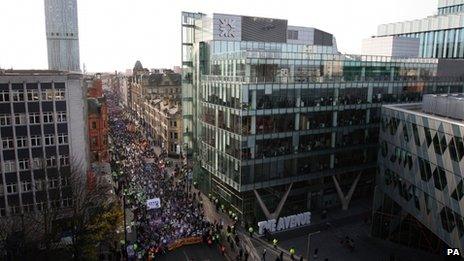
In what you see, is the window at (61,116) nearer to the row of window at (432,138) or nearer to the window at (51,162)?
the window at (51,162)

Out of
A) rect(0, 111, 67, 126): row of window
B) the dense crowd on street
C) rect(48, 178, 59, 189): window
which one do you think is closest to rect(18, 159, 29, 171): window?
rect(48, 178, 59, 189): window

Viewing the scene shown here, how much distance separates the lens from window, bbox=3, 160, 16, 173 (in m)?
41.4

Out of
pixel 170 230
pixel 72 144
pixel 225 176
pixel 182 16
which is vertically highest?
pixel 182 16

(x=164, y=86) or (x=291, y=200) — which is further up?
(x=164, y=86)

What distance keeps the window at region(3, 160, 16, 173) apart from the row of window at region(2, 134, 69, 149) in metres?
1.65

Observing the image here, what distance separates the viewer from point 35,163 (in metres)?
42.9

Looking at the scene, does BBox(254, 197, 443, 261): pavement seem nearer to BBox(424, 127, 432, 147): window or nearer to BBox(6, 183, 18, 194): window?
BBox(424, 127, 432, 147): window

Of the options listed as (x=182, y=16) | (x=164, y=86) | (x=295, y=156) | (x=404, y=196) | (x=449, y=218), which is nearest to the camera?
(x=449, y=218)

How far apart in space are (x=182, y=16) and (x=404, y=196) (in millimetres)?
42352

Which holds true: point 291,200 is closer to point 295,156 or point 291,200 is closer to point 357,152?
point 295,156

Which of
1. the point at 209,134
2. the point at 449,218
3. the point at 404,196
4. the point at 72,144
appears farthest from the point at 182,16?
the point at 449,218

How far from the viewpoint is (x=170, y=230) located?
4269cm

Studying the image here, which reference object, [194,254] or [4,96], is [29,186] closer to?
[4,96]

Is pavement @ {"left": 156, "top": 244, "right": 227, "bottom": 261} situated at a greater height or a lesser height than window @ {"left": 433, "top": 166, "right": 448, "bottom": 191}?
lesser
